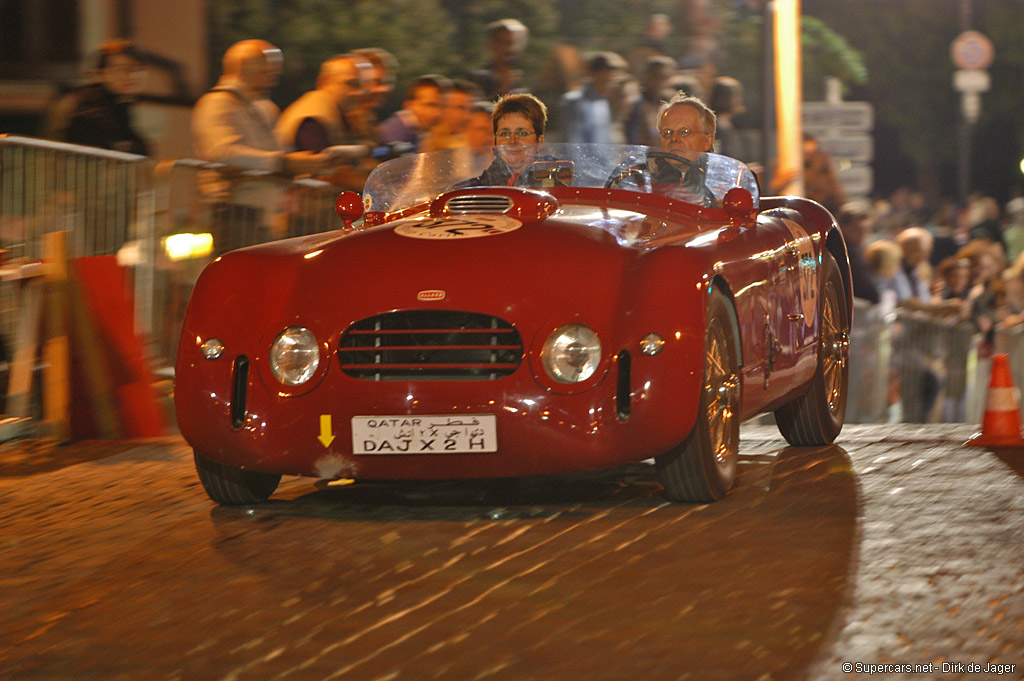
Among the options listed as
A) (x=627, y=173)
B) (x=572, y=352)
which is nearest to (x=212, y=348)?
(x=572, y=352)

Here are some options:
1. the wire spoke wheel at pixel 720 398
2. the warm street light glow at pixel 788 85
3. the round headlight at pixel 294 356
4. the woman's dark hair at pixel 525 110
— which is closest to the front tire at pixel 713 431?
the wire spoke wheel at pixel 720 398

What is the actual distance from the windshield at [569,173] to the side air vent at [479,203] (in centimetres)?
60

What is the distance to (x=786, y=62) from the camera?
625 inches

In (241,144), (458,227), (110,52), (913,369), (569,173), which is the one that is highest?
(110,52)

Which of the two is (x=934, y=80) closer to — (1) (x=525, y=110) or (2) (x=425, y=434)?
(1) (x=525, y=110)

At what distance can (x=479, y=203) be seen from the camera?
689 centimetres

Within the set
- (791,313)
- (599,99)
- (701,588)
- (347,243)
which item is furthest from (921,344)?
(701,588)

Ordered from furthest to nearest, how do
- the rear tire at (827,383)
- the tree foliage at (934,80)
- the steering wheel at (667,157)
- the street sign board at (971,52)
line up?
the tree foliage at (934,80) → the street sign board at (971,52) → the rear tire at (827,383) → the steering wheel at (667,157)

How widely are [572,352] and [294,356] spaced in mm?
1000

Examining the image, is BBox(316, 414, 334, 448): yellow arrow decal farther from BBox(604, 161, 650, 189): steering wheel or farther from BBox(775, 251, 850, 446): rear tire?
BBox(775, 251, 850, 446): rear tire

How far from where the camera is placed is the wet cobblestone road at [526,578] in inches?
168

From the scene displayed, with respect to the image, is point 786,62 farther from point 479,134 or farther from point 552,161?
point 552,161

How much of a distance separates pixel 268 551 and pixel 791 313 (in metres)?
2.91

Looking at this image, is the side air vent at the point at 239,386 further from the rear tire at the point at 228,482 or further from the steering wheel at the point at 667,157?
the steering wheel at the point at 667,157
